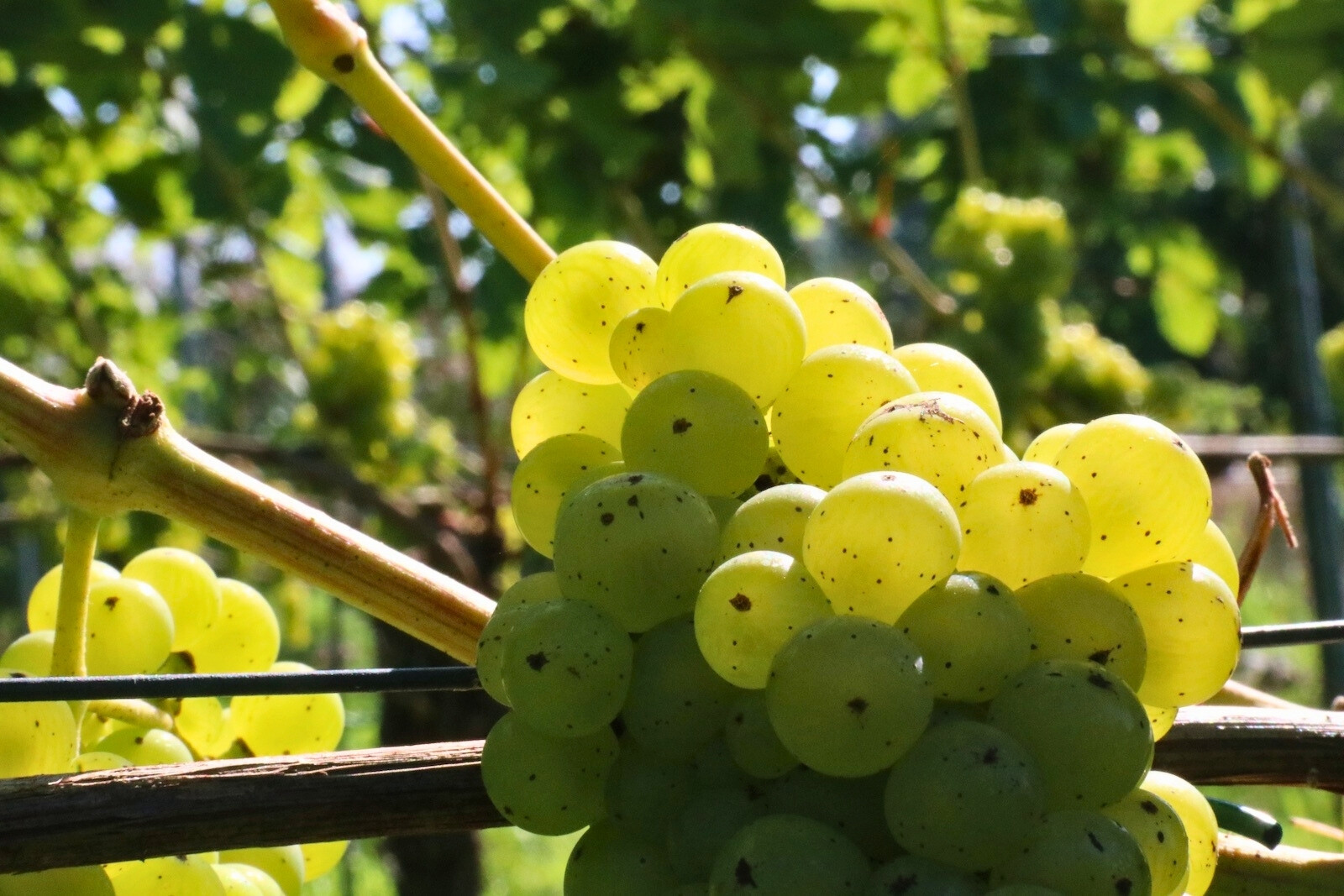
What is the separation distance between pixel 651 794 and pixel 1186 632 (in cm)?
21

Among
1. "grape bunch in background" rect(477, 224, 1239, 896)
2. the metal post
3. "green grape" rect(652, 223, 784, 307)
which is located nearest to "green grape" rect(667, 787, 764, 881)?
"grape bunch in background" rect(477, 224, 1239, 896)

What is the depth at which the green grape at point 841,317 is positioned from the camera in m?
0.55

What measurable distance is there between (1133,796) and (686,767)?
0.52 ft

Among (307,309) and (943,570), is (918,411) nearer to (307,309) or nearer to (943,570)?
(943,570)

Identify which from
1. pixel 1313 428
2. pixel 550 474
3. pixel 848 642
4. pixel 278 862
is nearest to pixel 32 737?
pixel 278 862

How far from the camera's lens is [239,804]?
1.42ft

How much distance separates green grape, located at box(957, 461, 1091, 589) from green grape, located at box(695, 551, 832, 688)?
2.7 inches

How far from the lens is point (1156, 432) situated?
477mm

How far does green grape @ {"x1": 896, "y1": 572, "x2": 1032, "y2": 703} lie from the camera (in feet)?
1.35

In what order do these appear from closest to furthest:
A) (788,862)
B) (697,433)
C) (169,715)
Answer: (788,862) → (697,433) → (169,715)

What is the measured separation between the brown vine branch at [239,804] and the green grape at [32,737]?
7cm

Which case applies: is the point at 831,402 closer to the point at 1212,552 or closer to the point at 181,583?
the point at 1212,552

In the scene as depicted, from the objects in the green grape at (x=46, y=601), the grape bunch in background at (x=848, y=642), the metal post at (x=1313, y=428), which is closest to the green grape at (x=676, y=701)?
the grape bunch in background at (x=848, y=642)

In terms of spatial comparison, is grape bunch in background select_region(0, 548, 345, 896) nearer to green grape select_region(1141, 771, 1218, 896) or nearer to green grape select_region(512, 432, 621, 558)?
green grape select_region(512, 432, 621, 558)
